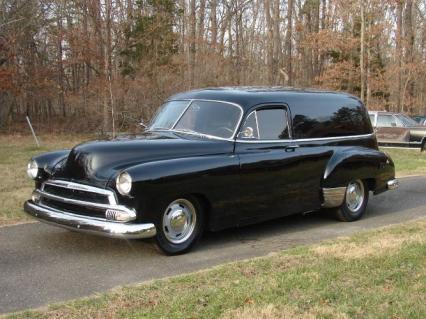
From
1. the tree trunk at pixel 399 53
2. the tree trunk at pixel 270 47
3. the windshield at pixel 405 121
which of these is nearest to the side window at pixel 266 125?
the windshield at pixel 405 121

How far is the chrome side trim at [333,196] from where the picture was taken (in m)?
8.02

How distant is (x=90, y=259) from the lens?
6137 mm

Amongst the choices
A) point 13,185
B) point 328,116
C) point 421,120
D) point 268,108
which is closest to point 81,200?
point 268,108

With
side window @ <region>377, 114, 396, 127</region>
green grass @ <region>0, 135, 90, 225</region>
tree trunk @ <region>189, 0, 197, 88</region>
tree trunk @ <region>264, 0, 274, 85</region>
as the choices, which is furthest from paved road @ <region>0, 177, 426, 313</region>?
tree trunk @ <region>264, 0, 274, 85</region>

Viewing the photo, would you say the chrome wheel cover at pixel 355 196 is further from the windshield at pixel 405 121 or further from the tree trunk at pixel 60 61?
the tree trunk at pixel 60 61

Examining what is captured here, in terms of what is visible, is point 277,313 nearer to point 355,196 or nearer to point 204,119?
point 204,119

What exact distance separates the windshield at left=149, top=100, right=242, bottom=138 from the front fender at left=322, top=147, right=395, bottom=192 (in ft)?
5.62

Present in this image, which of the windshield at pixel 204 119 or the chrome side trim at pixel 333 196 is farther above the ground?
the windshield at pixel 204 119

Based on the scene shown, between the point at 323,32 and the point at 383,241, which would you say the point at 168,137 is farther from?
the point at 323,32

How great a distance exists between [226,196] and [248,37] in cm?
4019

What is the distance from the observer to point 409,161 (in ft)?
55.4

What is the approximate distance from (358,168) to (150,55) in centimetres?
2132

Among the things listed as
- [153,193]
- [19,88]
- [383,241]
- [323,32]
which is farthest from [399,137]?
[19,88]

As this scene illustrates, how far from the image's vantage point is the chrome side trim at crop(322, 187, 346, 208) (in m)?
8.02
